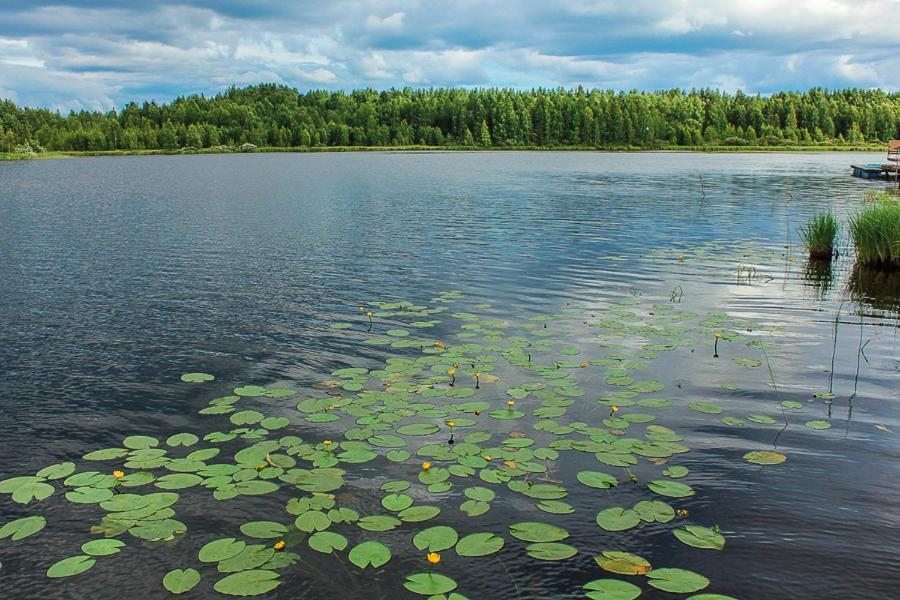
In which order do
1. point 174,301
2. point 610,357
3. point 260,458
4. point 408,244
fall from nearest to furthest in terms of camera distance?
point 260,458 → point 610,357 → point 174,301 → point 408,244

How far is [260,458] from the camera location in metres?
8.73

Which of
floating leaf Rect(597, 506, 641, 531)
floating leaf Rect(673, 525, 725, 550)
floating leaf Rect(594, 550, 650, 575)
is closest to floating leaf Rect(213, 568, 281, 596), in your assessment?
floating leaf Rect(594, 550, 650, 575)

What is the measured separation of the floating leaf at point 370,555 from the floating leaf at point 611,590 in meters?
1.96

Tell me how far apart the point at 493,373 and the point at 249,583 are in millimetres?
6520

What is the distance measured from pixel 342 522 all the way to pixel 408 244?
21778mm

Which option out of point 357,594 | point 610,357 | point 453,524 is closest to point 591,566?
point 453,524

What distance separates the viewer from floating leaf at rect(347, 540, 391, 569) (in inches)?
257

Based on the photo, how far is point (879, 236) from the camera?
2155 cm

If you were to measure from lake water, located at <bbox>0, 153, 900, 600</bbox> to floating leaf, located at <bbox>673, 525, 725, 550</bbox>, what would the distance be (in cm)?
10

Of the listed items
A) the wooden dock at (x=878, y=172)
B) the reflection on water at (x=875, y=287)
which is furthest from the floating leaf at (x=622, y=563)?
the wooden dock at (x=878, y=172)

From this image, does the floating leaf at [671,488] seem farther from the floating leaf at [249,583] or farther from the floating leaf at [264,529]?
the floating leaf at [249,583]

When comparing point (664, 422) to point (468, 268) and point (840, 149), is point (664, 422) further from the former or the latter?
point (840, 149)

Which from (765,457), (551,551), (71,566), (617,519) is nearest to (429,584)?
(551,551)

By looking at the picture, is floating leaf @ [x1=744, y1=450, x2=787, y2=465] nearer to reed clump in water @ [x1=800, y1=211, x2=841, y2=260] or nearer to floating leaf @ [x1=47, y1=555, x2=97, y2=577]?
floating leaf @ [x1=47, y1=555, x2=97, y2=577]
